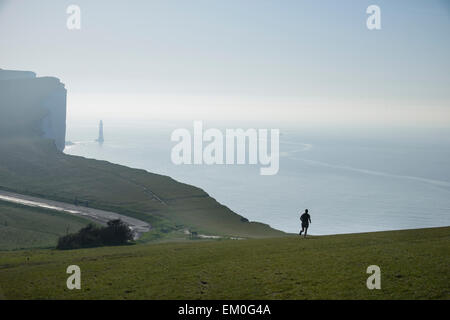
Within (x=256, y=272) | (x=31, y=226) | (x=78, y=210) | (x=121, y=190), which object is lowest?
(x=256, y=272)

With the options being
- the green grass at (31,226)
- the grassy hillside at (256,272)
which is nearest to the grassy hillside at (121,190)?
the green grass at (31,226)

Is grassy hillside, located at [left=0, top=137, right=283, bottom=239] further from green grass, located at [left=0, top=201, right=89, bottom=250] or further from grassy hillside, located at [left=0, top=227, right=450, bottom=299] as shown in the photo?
grassy hillside, located at [left=0, top=227, right=450, bottom=299]

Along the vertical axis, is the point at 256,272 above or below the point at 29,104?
below

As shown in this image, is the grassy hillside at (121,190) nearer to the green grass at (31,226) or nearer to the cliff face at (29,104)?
the green grass at (31,226)

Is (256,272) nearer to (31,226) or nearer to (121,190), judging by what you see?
(31,226)

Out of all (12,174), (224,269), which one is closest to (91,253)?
(224,269)

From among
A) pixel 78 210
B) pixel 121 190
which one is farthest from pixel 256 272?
pixel 121 190

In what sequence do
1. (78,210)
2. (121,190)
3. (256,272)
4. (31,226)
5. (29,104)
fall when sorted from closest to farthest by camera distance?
(256,272) → (31,226) → (78,210) → (121,190) → (29,104)
